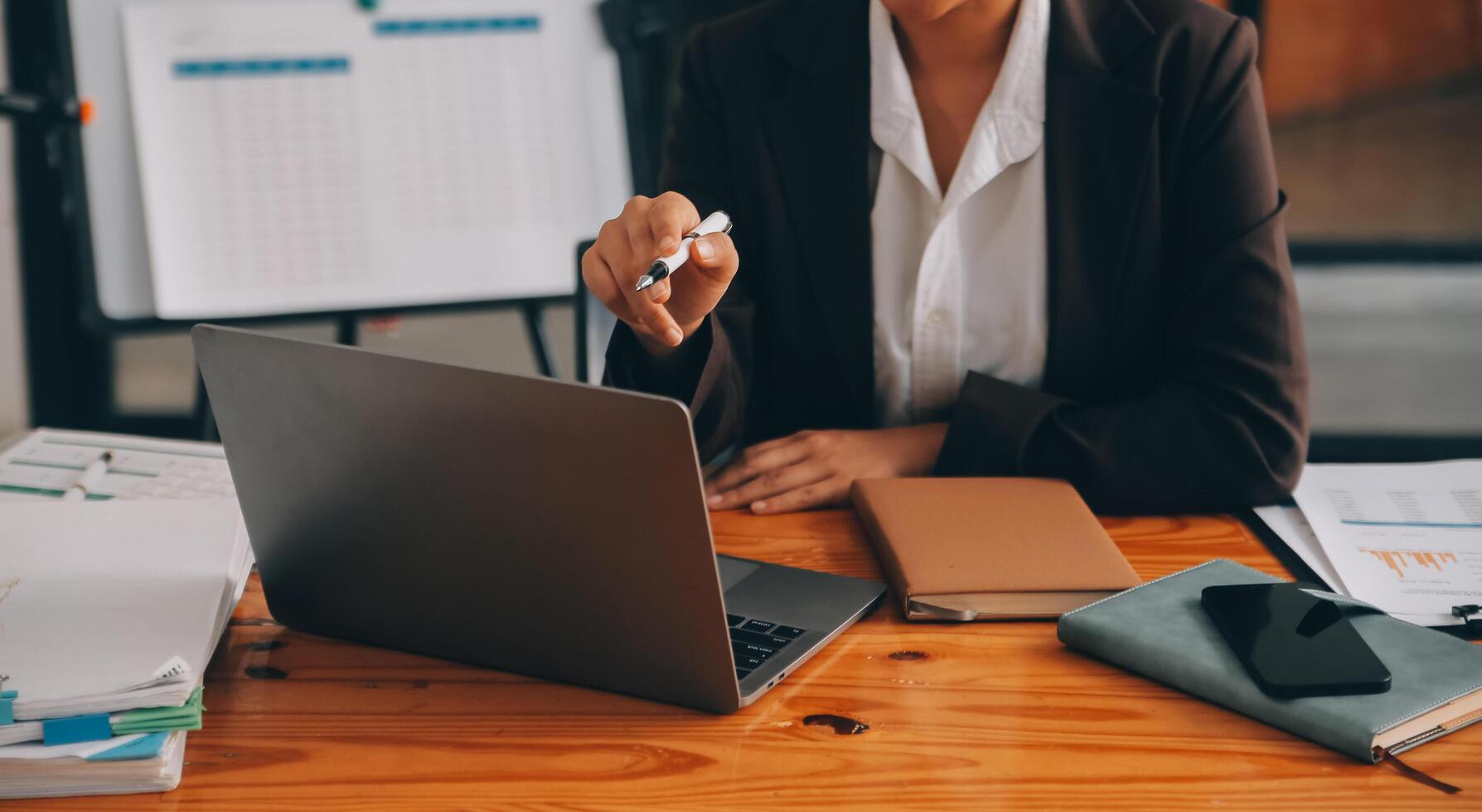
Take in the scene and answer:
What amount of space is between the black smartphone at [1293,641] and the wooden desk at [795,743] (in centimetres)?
3

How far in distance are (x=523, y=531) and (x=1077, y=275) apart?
0.74 m

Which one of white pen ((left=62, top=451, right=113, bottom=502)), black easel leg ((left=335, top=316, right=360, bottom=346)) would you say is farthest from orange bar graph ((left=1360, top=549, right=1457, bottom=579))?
black easel leg ((left=335, top=316, right=360, bottom=346))

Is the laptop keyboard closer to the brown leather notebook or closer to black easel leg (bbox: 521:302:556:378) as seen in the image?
the brown leather notebook

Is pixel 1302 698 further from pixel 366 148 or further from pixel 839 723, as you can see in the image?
pixel 366 148

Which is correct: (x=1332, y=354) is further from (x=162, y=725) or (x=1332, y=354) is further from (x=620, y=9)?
(x=162, y=725)

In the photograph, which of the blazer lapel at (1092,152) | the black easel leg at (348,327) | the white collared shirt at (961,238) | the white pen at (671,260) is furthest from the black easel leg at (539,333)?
the white pen at (671,260)

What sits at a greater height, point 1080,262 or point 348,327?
point 1080,262

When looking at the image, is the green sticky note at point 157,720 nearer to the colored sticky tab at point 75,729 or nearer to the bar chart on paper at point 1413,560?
the colored sticky tab at point 75,729

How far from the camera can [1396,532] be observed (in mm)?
916

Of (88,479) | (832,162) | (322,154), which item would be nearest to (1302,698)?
(832,162)

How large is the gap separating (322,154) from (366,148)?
67mm

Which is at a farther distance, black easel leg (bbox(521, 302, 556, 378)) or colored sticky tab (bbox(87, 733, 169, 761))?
black easel leg (bbox(521, 302, 556, 378))

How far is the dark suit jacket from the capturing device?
1.08 meters

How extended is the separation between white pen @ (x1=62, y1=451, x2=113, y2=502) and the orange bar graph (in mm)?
933
